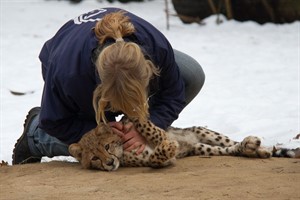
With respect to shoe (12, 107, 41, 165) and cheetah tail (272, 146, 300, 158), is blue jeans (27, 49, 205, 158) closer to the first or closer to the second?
shoe (12, 107, 41, 165)

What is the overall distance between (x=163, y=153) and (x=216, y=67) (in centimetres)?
474

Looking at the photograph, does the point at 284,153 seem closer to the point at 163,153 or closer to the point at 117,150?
the point at 163,153

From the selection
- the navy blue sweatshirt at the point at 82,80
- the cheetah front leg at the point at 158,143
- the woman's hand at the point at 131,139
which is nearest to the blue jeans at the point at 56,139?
the navy blue sweatshirt at the point at 82,80

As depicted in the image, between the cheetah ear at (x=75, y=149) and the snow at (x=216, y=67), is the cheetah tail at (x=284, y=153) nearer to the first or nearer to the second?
the snow at (x=216, y=67)

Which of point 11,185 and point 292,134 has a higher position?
point 11,185

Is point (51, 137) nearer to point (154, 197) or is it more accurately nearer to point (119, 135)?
point (119, 135)

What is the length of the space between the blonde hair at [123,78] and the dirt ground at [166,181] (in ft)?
1.24

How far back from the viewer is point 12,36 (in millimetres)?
10172

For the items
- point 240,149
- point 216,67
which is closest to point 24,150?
point 240,149

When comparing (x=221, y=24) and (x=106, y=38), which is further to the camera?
(x=221, y=24)

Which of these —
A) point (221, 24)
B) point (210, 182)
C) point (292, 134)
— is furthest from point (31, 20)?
point (210, 182)

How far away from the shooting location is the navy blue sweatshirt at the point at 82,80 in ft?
13.3

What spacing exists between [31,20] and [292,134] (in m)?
5.96

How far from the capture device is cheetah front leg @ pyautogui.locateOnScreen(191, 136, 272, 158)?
4707 millimetres
